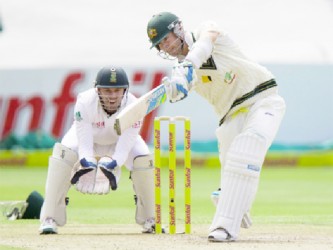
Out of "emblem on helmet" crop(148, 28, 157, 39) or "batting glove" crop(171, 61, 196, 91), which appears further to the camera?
"emblem on helmet" crop(148, 28, 157, 39)

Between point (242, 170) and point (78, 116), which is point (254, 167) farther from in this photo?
point (78, 116)

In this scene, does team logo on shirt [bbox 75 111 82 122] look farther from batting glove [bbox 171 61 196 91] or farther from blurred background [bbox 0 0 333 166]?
blurred background [bbox 0 0 333 166]

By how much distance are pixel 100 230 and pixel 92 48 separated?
A: 1357 cm

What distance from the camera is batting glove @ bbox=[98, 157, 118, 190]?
646 centimetres

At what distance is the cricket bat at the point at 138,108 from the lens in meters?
6.07

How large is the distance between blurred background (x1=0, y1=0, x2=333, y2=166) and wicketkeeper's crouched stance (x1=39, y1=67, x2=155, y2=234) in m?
10.2

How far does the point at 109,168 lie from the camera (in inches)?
255

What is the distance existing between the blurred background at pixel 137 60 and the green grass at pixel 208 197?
142cm

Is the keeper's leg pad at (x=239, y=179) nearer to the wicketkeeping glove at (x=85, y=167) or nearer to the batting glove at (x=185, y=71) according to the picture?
the batting glove at (x=185, y=71)

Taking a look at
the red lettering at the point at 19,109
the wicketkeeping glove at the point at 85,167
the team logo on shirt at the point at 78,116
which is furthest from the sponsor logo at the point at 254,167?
the red lettering at the point at 19,109

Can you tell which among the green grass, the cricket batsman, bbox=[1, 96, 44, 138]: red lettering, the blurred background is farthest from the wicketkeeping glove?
bbox=[1, 96, 44, 138]: red lettering

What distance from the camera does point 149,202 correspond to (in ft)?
22.6

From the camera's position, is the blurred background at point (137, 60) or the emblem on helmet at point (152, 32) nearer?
the emblem on helmet at point (152, 32)

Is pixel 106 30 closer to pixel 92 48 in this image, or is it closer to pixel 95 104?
pixel 92 48
